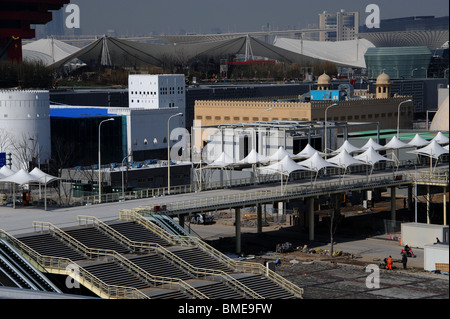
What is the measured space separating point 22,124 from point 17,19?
73.6m

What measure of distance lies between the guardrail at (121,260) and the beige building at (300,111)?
4772 centimetres

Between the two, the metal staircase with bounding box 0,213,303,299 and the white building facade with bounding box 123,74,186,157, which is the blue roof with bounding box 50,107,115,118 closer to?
the white building facade with bounding box 123,74,186,157

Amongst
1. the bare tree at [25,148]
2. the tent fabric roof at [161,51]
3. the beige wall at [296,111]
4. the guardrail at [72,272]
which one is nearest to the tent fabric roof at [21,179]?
the guardrail at [72,272]

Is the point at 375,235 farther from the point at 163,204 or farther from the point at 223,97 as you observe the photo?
the point at 223,97

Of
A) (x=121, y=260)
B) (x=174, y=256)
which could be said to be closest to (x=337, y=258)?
(x=174, y=256)

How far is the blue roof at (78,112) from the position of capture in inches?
3625

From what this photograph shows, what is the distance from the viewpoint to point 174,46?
590ft

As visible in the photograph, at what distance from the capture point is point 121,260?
4162cm

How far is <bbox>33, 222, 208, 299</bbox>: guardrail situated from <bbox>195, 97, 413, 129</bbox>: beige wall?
48.8 metres

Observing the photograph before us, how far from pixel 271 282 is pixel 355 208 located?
1236 inches

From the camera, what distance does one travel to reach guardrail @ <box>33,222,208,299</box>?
3929cm

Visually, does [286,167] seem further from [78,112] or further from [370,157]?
[78,112]

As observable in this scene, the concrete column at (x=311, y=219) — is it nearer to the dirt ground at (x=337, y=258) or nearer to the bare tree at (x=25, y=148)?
the dirt ground at (x=337, y=258)
